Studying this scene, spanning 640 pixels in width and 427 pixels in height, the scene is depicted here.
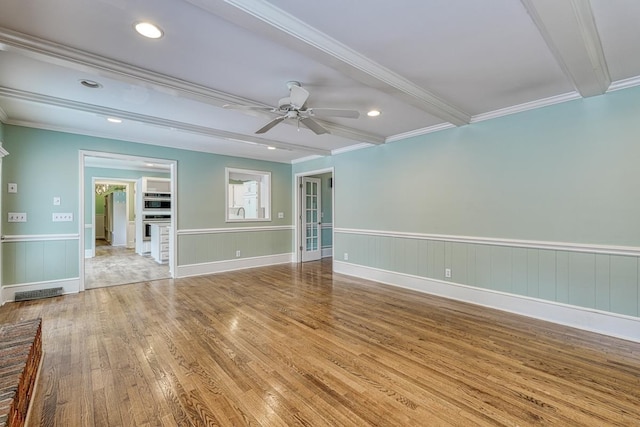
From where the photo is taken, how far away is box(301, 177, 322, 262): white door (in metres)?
7.39

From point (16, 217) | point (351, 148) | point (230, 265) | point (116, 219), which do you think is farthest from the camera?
point (116, 219)

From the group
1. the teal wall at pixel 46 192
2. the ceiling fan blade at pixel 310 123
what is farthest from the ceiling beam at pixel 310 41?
the teal wall at pixel 46 192

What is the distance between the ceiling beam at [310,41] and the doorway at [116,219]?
429 centimetres

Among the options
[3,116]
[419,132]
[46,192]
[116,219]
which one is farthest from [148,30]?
[116,219]

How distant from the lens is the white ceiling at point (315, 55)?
1.84 metres

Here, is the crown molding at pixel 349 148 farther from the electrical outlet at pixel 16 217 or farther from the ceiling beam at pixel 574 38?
the electrical outlet at pixel 16 217

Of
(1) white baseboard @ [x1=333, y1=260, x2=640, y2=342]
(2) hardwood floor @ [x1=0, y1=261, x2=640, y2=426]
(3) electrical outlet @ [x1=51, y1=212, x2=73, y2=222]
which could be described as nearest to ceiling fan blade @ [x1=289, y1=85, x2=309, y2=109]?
(2) hardwood floor @ [x1=0, y1=261, x2=640, y2=426]

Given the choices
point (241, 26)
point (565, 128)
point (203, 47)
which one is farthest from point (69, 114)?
point (565, 128)

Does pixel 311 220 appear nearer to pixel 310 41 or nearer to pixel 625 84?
pixel 310 41

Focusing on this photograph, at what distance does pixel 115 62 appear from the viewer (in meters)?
2.46

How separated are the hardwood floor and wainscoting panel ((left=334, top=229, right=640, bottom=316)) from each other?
383 millimetres

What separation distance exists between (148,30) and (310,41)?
1143 mm

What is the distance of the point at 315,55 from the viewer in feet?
7.24

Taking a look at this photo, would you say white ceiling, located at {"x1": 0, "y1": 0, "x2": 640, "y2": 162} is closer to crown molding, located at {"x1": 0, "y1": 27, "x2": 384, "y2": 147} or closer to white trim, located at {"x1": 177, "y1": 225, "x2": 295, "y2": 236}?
crown molding, located at {"x1": 0, "y1": 27, "x2": 384, "y2": 147}
